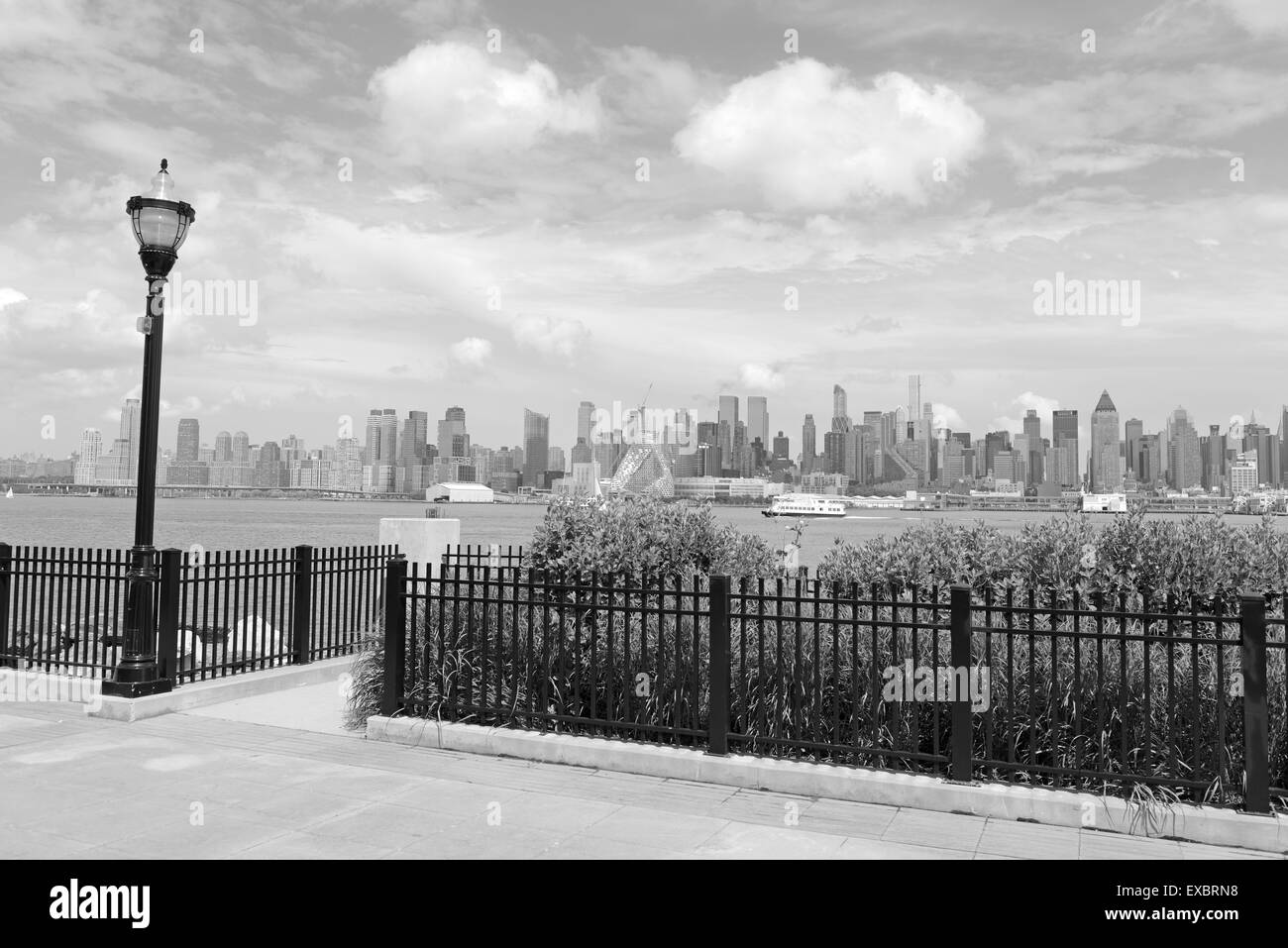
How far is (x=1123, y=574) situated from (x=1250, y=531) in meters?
1.88

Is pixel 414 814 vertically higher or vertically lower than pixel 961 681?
lower

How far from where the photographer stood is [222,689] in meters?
10.7

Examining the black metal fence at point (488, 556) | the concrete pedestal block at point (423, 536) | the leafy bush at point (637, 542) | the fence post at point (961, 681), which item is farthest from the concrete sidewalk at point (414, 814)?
the concrete pedestal block at point (423, 536)

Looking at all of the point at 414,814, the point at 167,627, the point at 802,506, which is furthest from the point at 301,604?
the point at 802,506

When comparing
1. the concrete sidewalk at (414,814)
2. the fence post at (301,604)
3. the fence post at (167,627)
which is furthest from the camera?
the fence post at (301,604)

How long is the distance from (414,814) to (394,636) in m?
2.58

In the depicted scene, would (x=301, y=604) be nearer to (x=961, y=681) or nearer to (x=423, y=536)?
(x=423, y=536)

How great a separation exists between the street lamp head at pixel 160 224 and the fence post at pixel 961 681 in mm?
8768

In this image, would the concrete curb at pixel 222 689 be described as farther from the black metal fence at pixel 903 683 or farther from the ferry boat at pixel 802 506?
the ferry boat at pixel 802 506

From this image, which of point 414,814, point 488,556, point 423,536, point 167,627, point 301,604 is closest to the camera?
point 414,814

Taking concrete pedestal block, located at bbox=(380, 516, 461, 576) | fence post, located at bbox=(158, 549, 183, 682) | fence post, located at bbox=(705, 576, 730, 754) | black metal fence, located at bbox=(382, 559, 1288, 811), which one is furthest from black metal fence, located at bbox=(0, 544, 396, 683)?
fence post, located at bbox=(705, 576, 730, 754)

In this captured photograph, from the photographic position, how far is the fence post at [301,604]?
12.1 m

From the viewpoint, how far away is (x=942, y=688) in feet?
24.4

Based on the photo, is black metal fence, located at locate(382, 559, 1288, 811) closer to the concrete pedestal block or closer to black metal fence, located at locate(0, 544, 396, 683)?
black metal fence, located at locate(0, 544, 396, 683)
